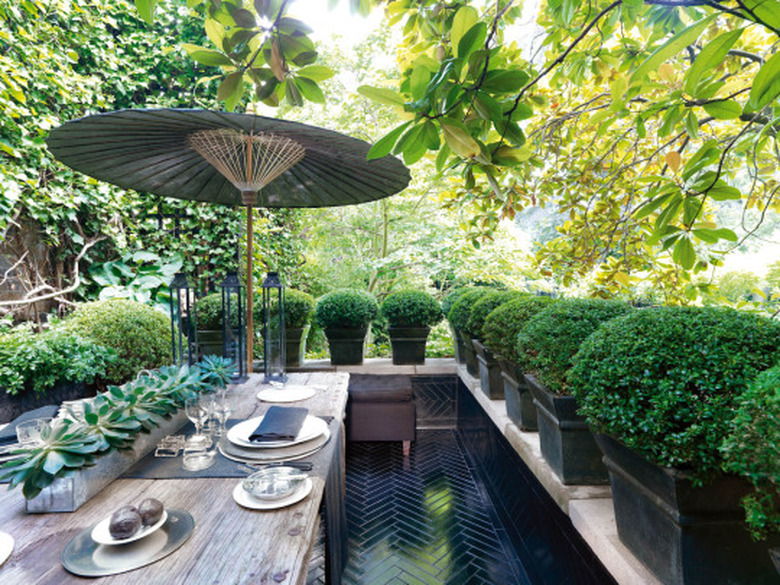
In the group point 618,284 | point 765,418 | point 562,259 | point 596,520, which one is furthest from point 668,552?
point 562,259

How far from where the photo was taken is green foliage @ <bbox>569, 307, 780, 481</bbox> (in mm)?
962

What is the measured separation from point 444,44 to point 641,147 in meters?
2.40

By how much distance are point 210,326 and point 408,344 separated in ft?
7.08

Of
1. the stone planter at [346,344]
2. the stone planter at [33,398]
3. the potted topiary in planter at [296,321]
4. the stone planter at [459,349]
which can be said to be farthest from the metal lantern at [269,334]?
the stone planter at [459,349]

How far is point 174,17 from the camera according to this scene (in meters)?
5.51

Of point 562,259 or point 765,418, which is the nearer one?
point 765,418

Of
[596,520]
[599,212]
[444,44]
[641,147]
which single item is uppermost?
[641,147]

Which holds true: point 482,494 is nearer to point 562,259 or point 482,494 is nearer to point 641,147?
point 562,259

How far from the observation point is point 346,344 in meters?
4.61

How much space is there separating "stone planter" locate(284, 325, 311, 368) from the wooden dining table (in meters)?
3.08

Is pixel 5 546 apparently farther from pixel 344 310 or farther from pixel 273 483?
pixel 344 310

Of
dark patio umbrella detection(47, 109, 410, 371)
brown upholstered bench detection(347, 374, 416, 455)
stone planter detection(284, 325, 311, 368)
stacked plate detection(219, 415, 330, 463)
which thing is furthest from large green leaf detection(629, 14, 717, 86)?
stone planter detection(284, 325, 311, 368)

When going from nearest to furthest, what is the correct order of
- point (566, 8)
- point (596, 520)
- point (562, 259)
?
point (566, 8) < point (596, 520) < point (562, 259)

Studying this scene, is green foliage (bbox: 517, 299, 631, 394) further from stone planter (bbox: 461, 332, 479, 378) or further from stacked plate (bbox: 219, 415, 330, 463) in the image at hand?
stone planter (bbox: 461, 332, 479, 378)
